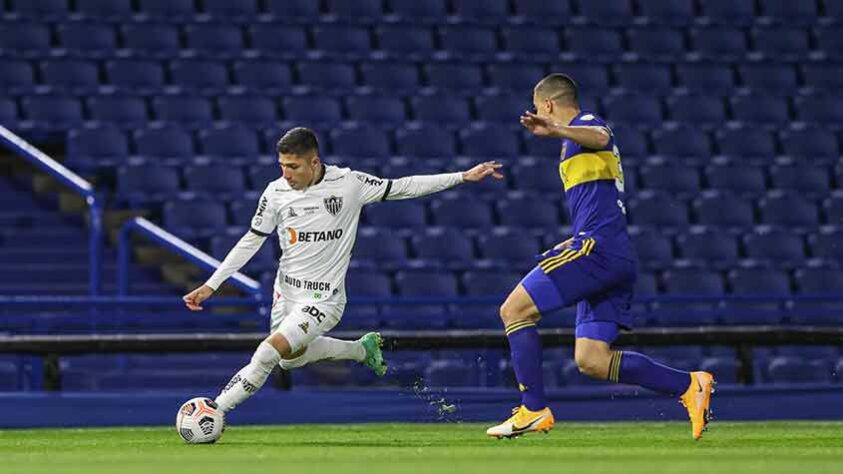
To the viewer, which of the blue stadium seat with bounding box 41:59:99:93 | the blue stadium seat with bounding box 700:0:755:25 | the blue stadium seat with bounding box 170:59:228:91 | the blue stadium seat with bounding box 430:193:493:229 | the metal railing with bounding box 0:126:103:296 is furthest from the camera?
the blue stadium seat with bounding box 700:0:755:25

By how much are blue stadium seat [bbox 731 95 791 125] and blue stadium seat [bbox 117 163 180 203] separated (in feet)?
23.4

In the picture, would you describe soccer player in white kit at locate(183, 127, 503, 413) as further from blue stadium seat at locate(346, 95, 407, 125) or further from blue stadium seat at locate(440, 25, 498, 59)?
blue stadium seat at locate(440, 25, 498, 59)

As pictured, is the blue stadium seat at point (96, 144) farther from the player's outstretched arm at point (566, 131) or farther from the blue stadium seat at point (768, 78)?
the player's outstretched arm at point (566, 131)

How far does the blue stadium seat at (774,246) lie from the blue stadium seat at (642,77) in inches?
116

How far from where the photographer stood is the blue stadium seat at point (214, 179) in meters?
17.0

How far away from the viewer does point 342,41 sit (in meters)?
19.7

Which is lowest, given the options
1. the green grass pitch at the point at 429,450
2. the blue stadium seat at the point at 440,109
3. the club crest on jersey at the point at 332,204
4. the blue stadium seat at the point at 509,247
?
the green grass pitch at the point at 429,450

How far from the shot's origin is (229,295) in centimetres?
1565

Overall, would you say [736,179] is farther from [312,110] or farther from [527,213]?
[312,110]

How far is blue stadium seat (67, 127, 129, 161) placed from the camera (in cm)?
1714

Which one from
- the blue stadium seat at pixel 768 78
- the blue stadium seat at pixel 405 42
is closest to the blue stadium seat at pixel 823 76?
the blue stadium seat at pixel 768 78

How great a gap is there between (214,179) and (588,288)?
8777 mm

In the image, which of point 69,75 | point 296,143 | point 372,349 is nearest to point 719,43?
point 69,75

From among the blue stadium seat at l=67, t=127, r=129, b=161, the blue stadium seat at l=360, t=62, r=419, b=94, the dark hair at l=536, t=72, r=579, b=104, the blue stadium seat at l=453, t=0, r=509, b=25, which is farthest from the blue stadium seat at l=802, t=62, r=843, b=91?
the dark hair at l=536, t=72, r=579, b=104
